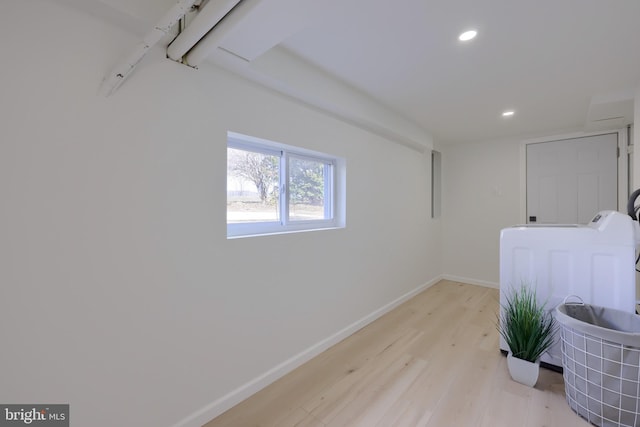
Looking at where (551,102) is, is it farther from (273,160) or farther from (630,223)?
(273,160)

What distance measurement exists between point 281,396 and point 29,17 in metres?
2.16

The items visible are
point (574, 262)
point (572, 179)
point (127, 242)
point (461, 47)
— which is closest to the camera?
point (127, 242)

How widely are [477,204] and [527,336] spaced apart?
8.94ft

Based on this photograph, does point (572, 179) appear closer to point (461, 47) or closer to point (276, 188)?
point (461, 47)

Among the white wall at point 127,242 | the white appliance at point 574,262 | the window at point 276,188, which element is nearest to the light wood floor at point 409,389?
the white wall at point 127,242

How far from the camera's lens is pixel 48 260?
1.05 m

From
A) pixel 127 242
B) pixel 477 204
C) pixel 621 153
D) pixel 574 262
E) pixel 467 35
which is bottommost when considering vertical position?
pixel 574 262

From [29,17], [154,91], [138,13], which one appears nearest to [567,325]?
[154,91]

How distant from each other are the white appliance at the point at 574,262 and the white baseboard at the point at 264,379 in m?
1.24

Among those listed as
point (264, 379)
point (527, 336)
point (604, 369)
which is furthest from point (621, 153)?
point (264, 379)

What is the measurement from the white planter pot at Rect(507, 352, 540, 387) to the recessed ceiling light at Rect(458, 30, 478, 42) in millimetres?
2059

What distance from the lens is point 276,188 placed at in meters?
2.12

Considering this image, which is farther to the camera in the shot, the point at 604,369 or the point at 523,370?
the point at 523,370

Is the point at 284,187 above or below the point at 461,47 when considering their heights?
below
